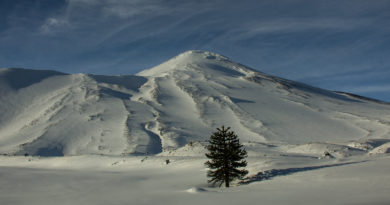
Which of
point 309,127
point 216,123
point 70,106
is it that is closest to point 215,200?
point 216,123

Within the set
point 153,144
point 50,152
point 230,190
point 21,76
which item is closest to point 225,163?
point 230,190

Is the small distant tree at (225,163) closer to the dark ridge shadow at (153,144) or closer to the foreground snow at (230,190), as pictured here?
the foreground snow at (230,190)

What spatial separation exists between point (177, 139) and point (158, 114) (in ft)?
40.9

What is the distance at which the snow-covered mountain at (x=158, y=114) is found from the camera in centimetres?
4966

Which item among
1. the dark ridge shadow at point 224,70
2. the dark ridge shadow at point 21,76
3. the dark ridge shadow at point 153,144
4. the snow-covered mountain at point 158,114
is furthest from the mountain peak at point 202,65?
the dark ridge shadow at point 153,144

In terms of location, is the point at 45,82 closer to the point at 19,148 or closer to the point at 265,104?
the point at 19,148

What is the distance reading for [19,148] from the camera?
4528cm

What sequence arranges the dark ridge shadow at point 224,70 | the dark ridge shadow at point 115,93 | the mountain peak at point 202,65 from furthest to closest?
the mountain peak at point 202,65
the dark ridge shadow at point 224,70
the dark ridge shadow at point 115,93

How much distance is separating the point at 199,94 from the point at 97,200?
205 feet

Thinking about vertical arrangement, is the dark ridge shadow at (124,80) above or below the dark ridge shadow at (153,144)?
above

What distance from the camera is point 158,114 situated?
62.0 metres

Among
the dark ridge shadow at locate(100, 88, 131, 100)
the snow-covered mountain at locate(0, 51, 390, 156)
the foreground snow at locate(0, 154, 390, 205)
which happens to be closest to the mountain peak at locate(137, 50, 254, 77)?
the snow-covered mountain at locate(0, 51, 390, 156)

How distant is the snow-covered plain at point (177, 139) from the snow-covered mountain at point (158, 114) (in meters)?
0.24

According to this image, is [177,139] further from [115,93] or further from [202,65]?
[202,65]
